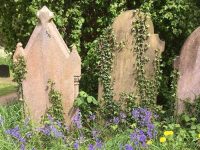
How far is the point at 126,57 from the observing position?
18.4ft

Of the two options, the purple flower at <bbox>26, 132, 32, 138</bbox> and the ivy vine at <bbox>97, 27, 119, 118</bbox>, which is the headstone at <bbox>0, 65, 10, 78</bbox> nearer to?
the ivy vine at <bbox>97, 27, 119, 118</bbox>

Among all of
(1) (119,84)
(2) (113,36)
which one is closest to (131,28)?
(2) (113,36)

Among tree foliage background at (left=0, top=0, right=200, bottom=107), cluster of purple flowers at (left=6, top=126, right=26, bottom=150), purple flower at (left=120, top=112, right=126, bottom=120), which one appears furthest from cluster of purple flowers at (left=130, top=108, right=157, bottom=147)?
cluster of purple flowers at (left=6, top=126, right=26, bottom=150)

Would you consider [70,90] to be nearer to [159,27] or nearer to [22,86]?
[22,86]

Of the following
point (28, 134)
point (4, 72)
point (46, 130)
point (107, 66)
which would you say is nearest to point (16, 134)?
point (28, 134)

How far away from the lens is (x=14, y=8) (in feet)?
22.3

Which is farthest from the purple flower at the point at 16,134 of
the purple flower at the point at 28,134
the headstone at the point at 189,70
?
the headstone at the point at 189,70

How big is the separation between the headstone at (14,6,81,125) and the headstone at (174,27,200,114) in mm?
1245

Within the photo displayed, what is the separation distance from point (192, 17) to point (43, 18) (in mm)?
2103

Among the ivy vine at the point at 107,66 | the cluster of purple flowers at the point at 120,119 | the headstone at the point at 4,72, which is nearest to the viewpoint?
the cluster of purple flowers at the point at 120,119

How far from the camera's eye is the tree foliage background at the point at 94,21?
617cm

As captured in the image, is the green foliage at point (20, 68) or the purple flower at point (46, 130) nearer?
the purple flower at point (46, 130)

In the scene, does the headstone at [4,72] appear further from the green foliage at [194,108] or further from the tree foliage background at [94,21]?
the green foliage at [194,108]

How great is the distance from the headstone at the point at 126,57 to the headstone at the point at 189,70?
319 millimetres
